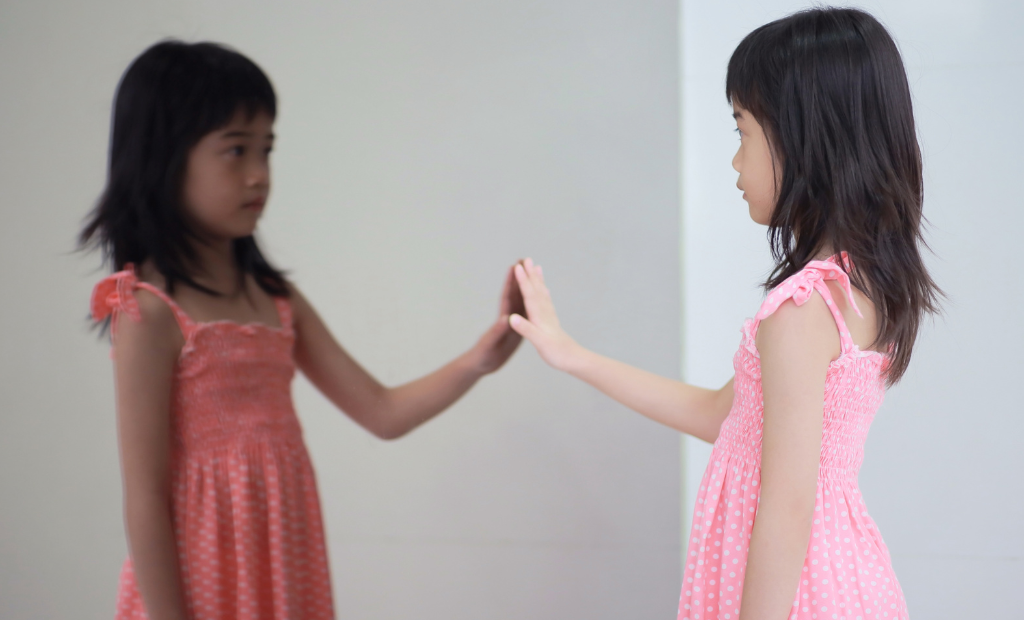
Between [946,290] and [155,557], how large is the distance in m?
1.48

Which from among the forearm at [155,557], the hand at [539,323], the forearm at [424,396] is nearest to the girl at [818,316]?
the hand at [539,323]

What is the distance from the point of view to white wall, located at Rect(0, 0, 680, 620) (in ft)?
3.02

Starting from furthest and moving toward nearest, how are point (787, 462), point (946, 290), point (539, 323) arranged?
point (946, 290) < point (539, 323) < point (787, 462)

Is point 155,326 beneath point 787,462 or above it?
above

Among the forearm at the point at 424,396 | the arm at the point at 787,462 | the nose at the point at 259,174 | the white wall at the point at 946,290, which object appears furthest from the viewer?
the white wall at the point at 946,290

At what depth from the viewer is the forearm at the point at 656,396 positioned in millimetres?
1108

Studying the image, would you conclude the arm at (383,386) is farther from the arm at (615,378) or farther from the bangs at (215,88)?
the bangs at (215,88)

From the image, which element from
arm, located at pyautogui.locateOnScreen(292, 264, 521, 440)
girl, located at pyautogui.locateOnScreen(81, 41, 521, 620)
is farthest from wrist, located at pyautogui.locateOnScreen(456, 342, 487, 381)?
girl, located at pyautogui.locateOnScreen(81, 41, 521, 620)

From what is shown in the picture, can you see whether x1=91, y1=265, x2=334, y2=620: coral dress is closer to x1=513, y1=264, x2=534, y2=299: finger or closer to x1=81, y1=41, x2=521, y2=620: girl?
x1=81, y1=41, x2=521, y2=620: girl

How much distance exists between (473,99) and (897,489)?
46.0 inches

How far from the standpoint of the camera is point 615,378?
1.12m

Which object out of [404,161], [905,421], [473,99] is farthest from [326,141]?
[905,421]

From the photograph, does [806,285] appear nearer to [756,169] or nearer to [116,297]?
[756,169]

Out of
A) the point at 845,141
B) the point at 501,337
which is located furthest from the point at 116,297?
the point at 845,141
